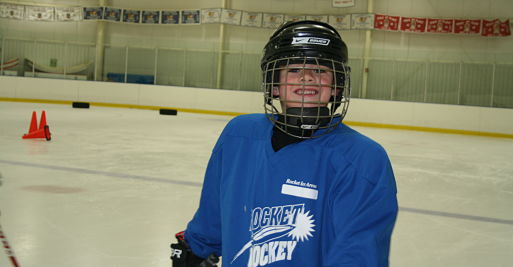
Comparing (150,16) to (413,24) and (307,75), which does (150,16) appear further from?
(307,75)

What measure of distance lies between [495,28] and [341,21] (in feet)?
15.7

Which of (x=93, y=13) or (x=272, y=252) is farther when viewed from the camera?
(x=93, y=13)

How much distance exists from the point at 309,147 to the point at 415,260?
7.56 feet

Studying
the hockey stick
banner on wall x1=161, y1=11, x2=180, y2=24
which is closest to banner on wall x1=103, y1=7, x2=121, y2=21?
banner on wall x1=161, y1=11, x2=180, y2=24

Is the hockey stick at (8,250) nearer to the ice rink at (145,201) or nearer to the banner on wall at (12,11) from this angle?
the ice rink at (145,201)

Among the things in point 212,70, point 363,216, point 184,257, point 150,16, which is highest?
point 150,16

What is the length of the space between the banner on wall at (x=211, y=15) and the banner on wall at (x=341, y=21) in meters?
3.89

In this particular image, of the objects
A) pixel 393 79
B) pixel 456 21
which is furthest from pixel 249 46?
pixel 456 21

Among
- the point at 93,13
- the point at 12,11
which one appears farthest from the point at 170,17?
the point at 12,11

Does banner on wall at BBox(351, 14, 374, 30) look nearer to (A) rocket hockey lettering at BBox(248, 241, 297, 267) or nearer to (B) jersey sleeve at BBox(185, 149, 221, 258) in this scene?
(B) jersey sleeve at BBox(185, 149, 221, 258)

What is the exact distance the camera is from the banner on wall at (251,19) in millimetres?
18688

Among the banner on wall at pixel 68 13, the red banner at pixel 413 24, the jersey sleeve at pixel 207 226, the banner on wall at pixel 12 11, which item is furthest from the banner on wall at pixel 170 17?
the jersey sleeve at pixel 207 226

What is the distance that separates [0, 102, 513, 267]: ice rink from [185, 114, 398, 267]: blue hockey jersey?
1782 mm

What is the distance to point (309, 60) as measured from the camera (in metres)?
1.36
